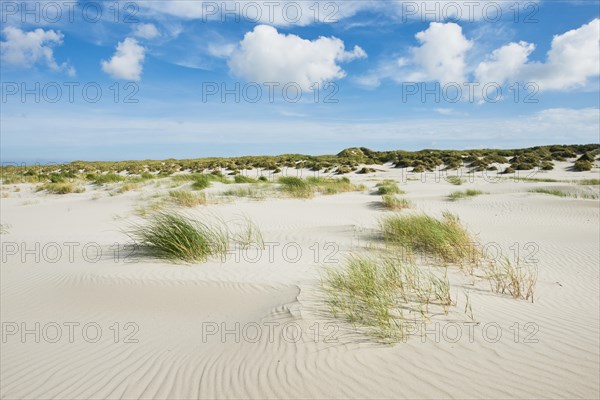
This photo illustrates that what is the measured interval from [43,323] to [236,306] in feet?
6.98

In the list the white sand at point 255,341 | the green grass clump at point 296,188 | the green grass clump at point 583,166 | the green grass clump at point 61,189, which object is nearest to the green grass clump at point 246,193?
the green grass clump at point 296,188

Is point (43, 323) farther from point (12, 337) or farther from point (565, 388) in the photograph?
point (565, 388)

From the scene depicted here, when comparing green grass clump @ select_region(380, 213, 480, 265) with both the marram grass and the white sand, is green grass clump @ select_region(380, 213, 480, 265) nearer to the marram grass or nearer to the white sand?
the white sand

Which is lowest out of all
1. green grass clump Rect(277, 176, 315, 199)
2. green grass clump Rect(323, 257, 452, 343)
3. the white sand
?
the white sand

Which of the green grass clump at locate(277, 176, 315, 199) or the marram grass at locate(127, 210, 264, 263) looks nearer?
the marram grass at locate(127, 210, 264, 263)

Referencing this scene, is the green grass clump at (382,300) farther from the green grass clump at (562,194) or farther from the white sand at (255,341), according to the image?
the green grass clump at (562,194)

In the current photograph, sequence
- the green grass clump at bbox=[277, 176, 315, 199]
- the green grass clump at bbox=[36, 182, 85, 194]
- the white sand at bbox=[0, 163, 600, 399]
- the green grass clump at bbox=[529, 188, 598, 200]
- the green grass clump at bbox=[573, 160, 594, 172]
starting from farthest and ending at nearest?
the green grass clump at bbox=[573, 160, 594, 172] < the green grass clump at bbox=[36, 182, 85, 194] < the green grass clump at bbox=[529, 188, 598, 200] < the green grass clump at bbox=[277, 176, 315, 199] < the white sand at bbox=[0, 163, 600, 399]

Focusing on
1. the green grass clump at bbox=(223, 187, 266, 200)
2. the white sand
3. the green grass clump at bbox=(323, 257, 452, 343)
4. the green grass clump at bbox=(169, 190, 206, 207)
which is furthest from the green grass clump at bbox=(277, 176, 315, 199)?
the green grass clump at bbox=(323, 257, 452, 343)

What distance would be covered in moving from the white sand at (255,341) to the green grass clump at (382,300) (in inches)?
7.1

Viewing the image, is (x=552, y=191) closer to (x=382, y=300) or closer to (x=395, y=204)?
(x=395, y=204)

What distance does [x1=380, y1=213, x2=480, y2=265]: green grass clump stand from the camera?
19.0ft

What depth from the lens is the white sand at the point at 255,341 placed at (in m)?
2.52

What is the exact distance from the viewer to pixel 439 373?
8.41 feet

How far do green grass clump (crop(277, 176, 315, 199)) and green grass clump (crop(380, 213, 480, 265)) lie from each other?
25.3 feet
